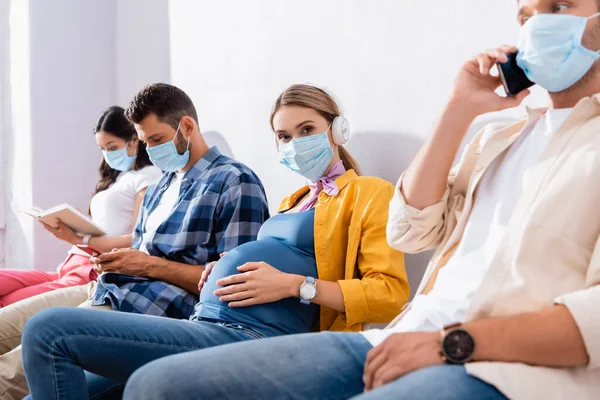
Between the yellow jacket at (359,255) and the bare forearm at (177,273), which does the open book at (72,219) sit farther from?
the yellow jacket at (359,255)

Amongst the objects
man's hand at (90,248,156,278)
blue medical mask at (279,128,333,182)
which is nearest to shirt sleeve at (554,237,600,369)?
blue medical mask at (279,128,333,182)

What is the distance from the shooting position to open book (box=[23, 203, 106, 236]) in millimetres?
2383

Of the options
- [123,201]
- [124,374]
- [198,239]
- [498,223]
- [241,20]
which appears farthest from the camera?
[123,201]

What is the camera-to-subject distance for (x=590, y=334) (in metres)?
0.91

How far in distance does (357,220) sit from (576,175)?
690 millimetres

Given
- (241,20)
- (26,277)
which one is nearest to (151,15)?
(241,20)

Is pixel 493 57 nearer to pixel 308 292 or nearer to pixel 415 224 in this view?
pixel 415 224

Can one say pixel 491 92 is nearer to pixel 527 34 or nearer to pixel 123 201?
pixel 527 34

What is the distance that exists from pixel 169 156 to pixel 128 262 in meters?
0.42

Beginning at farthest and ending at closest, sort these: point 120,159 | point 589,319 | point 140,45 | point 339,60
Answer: point 140,45
point 120,159
point 339,60
point 589,319

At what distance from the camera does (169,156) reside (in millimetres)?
2281

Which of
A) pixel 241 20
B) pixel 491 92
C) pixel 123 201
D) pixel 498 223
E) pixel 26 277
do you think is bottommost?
pixel 26 277

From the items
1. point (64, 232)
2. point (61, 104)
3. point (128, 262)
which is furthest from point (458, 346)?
point (61, 104)

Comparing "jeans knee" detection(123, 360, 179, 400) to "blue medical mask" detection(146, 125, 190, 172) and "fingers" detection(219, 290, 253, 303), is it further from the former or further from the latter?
"blue medical mask" detection(146, 125, 190, 172)
